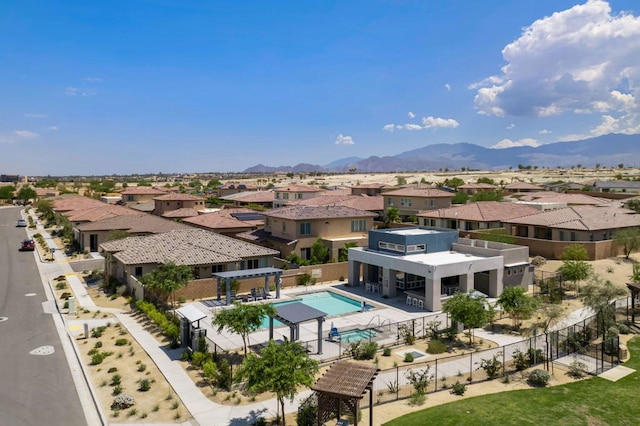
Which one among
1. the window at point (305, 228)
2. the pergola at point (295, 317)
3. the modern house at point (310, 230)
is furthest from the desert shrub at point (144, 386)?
the window at point (305, 228)

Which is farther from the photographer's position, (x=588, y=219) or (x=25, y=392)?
(x=588, y=219)

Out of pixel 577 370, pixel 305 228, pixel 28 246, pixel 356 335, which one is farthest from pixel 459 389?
pixel 28 246

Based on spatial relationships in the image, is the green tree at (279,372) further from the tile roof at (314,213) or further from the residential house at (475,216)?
the residential house at (475,216)

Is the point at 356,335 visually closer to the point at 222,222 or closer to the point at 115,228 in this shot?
the point at 222,222

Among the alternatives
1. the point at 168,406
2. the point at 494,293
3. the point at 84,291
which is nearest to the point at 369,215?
the point at 494,293

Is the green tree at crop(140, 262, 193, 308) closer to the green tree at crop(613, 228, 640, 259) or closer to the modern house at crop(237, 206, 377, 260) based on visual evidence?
the modern house at crop(237, 206, 377, 260)

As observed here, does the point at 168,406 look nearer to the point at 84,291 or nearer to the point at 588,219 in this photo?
the point at 84,291

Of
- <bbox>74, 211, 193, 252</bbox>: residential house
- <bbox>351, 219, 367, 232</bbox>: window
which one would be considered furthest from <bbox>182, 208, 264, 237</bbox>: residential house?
<bbox>351, 219, 367, 232</bbox>: window

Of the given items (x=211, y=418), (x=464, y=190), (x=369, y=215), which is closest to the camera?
(x=211, y=418)
